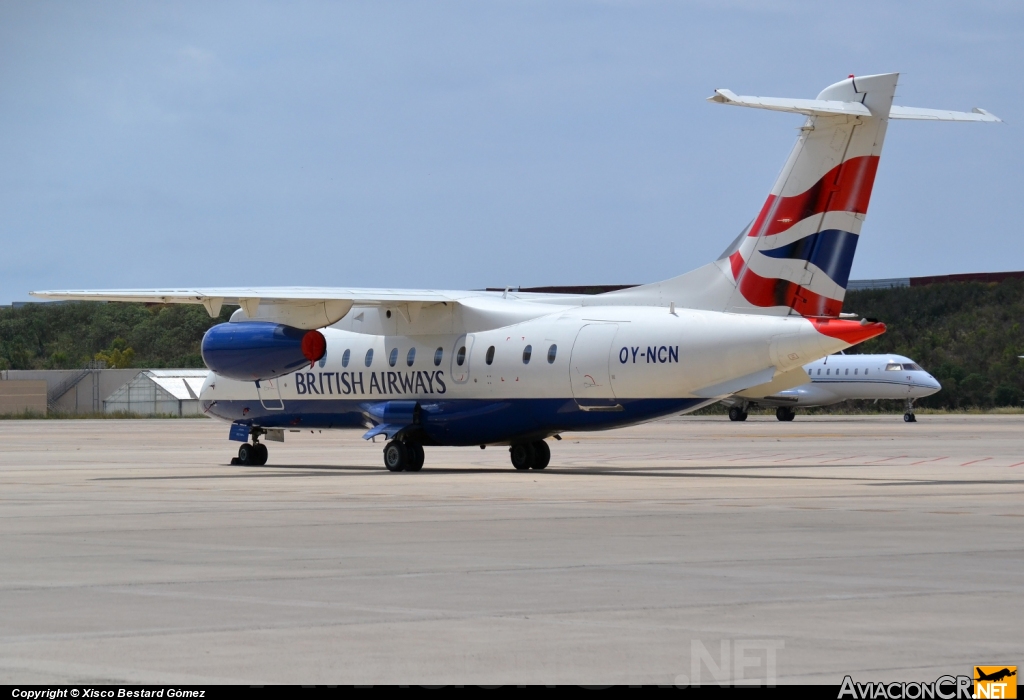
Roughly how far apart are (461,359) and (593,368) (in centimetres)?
387

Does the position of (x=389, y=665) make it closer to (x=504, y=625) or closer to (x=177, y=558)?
(x=504, y=625)

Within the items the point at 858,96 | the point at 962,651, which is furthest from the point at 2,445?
the point at 962,651

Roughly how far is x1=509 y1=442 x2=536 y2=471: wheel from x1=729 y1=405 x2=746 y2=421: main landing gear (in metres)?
47.9

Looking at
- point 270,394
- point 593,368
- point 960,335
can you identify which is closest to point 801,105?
point 593,368

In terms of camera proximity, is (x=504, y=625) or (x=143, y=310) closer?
(x=504, y=625)

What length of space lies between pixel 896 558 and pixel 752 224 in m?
15.1

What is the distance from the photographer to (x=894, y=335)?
4577 inches

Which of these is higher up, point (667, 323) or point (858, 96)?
point (858, 96)

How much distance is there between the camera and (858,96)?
25.5 meters

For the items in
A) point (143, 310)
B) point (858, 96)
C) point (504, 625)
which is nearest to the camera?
point (504, 625)

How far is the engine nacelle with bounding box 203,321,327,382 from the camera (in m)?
29.3

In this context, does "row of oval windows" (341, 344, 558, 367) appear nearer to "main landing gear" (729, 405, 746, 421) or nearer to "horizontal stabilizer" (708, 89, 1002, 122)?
"horizontal stabilizer" (708, 89, 1002, 122)

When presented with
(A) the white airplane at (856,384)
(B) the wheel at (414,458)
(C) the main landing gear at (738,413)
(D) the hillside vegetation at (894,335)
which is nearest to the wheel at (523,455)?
(B) the wheel at (414,458)

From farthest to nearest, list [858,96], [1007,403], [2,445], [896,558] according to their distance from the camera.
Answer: [1007,403], [2,445], [858,96], [896,558]
